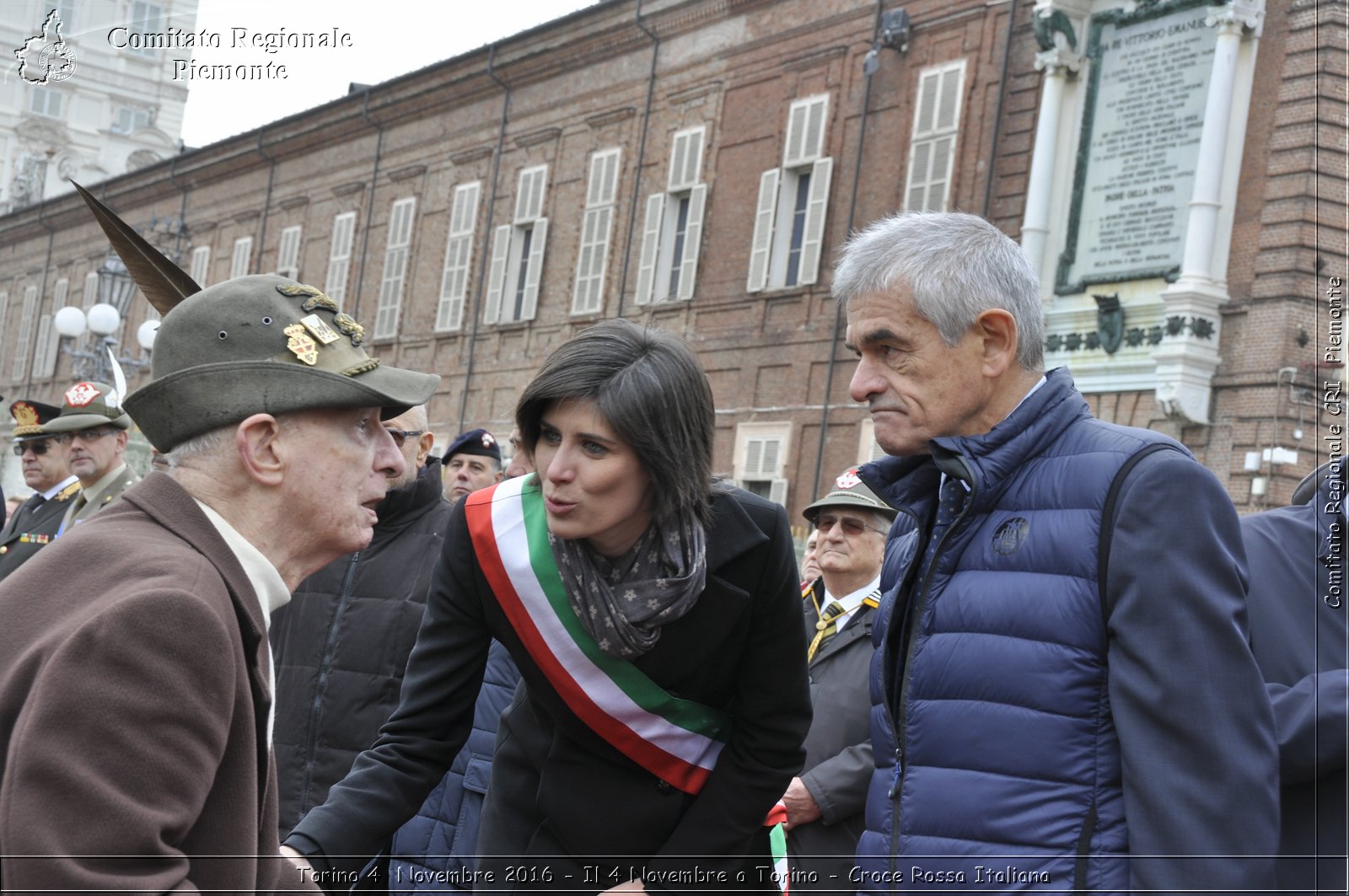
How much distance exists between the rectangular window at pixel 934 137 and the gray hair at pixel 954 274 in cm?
1611

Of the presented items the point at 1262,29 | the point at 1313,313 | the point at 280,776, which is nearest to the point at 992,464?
the point at 280,776

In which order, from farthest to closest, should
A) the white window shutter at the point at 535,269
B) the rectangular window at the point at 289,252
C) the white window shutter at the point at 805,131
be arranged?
the rectangular window at the point at 289,252, the white window shutter at the point at 535,269, the white window shutter at the point at 805,131

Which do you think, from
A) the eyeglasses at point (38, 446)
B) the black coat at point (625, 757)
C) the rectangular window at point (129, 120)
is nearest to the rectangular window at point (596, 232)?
the eyeglasses at point (38, 446)

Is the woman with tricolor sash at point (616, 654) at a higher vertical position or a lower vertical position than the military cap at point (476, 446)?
lower

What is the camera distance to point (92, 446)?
28.6ft

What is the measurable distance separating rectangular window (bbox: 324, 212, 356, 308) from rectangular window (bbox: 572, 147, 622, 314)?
26.3 ft

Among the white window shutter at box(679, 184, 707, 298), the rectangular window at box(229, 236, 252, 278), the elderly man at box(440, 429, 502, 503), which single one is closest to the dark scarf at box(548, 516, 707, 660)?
the elderly man at box(440, 429, 502, 503)

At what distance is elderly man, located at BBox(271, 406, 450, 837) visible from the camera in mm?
5434

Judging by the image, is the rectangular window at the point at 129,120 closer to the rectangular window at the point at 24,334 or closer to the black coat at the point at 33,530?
the rectangular window at the point at 24,334

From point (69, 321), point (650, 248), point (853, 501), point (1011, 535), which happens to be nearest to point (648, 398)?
point (1011, 535)

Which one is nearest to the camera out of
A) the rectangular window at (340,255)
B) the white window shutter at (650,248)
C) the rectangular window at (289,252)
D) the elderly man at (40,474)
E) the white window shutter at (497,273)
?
the elderly man at (40,474)

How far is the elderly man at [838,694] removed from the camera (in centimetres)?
475

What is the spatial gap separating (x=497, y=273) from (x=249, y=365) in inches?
981

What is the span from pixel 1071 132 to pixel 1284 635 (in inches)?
620
